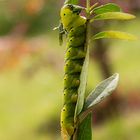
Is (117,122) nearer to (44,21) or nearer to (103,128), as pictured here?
(103,128)

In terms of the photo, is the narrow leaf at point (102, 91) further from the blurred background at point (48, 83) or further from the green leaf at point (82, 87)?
the blurred background at point (48, 83)

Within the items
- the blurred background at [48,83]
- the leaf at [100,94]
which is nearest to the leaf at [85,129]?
the leaf at [100,94]

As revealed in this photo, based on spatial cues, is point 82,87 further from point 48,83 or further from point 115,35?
point 48,83

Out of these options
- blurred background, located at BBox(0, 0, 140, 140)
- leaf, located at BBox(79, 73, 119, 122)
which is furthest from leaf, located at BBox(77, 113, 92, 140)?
blurred background, located at BBox(0, 0, 140, 140)

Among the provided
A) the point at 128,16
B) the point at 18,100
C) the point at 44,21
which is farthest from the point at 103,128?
the point at 44,21

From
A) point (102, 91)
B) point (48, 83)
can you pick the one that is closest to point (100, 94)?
point (102, 91)

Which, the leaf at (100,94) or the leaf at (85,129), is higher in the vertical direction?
the leaf at (100,94)
